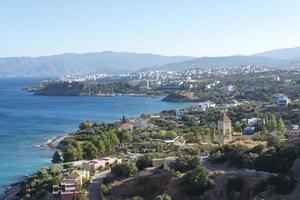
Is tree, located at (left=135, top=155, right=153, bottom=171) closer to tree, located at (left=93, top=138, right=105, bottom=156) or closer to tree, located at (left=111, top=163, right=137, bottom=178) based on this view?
tree, located at (left=111, top=163, right=137, bottom=178)

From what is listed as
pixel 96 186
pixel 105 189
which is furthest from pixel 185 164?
pixel 96 186

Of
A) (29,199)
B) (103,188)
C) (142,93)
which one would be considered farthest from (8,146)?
(142,93)

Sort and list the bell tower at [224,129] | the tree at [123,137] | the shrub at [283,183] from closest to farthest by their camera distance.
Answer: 1. the shrub at [283,183]
2. the bell tower at [224,129]
3. the tree at [123,137]

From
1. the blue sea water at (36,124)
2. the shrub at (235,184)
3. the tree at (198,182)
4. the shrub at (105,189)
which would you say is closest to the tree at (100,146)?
the blue sea water at (36,124)

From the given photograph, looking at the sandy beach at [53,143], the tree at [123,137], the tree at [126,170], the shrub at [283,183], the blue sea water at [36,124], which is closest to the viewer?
the shrub at [283,183]

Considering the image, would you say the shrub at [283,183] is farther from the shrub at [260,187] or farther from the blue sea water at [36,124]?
the blue sea water at [36,124]

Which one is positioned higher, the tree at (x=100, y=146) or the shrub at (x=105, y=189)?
the shrub at (x=105, y=189)

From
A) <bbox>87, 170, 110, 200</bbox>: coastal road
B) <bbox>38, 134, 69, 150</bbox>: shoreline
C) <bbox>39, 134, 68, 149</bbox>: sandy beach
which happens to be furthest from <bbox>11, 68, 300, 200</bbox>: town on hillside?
<bbox>39, 134, 68, 149</bbox>: sandy beach
